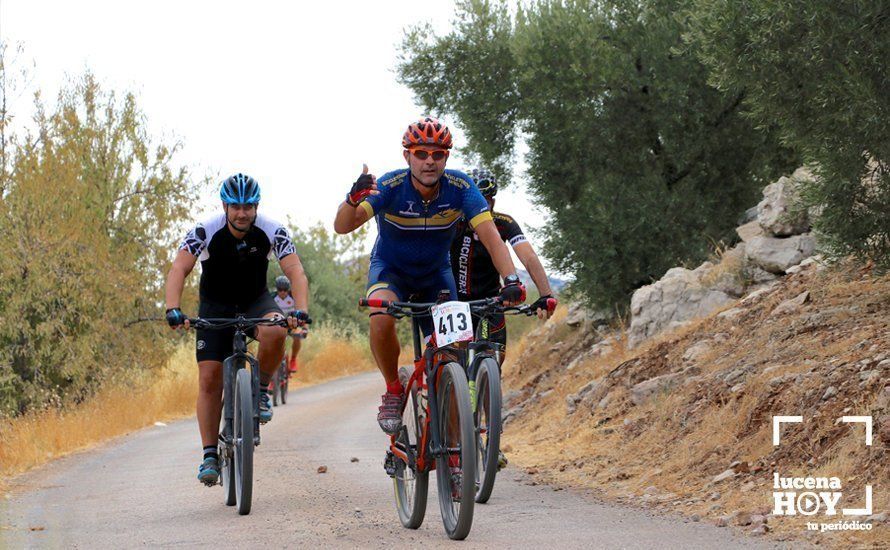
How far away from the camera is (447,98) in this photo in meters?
22.2

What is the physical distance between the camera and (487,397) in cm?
743

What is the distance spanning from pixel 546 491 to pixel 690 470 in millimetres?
1179

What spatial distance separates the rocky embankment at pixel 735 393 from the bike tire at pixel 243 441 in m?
2.79

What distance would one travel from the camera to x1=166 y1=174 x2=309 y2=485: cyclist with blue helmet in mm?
9227

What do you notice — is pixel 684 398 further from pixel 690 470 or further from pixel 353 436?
pixel 353 436

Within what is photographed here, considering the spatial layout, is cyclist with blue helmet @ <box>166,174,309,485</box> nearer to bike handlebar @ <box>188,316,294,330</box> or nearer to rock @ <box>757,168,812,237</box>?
bike handlebar @ <box>188,316,294,330</box>

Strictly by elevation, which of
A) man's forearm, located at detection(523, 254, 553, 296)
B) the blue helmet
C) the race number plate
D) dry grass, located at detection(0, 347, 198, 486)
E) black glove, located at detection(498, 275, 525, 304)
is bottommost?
dry grass, located at detection(0, 347, 198, 486)

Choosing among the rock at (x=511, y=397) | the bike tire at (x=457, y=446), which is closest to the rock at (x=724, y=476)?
the bike tire at (x=457, y=446)

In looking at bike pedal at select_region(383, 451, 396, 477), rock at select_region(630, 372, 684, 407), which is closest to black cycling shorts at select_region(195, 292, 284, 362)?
bike pedal at select_region(383, 451, 396, 477)

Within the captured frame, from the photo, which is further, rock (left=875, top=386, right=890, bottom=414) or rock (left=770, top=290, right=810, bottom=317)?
rock (left=770, top=290, right=810, bottom=317)

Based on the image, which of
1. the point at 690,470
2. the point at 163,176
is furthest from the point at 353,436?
the point at 163,176

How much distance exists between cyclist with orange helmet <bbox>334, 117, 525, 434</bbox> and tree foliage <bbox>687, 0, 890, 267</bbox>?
14.1ft

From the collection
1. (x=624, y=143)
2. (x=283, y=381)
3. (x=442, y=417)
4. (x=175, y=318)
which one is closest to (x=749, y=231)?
(x=624, y=143)

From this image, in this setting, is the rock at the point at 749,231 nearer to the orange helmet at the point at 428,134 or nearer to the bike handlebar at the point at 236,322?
the bike handlebar at the point at 236,322
